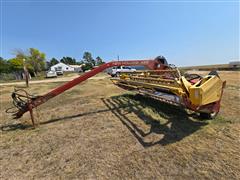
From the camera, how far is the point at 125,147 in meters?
2.74

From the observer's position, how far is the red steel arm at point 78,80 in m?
3.92

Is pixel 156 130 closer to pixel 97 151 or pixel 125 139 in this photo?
pixel 125 139

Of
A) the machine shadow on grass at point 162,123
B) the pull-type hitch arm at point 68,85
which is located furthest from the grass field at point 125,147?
the pull-type hitch arm at point 68,85

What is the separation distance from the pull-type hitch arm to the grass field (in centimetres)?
54

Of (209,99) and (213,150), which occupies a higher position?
(209,99)

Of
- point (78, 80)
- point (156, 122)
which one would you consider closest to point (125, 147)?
point (156, 122)

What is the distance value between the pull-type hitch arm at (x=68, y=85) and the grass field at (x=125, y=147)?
0.54 metres

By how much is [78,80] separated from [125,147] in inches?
91.5

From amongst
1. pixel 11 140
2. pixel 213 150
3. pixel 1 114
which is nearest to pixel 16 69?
pixel 1 114

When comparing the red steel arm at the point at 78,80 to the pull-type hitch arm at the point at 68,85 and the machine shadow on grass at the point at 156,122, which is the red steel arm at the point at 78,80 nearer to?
the pull-type hitch arm at the point at 68,85

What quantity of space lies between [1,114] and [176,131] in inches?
224

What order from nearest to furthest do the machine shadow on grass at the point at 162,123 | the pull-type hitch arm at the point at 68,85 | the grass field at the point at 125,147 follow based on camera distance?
1. the grass field at the point at 125,147
2. the machine shadow on grass at the point at 162,123
3. the pull-type hitch arm at the point at 68,85

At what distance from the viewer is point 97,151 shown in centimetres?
268

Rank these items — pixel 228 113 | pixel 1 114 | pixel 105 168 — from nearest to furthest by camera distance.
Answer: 1. pixel 105 168
2. pixel 228 113
3. pixel 1 114
